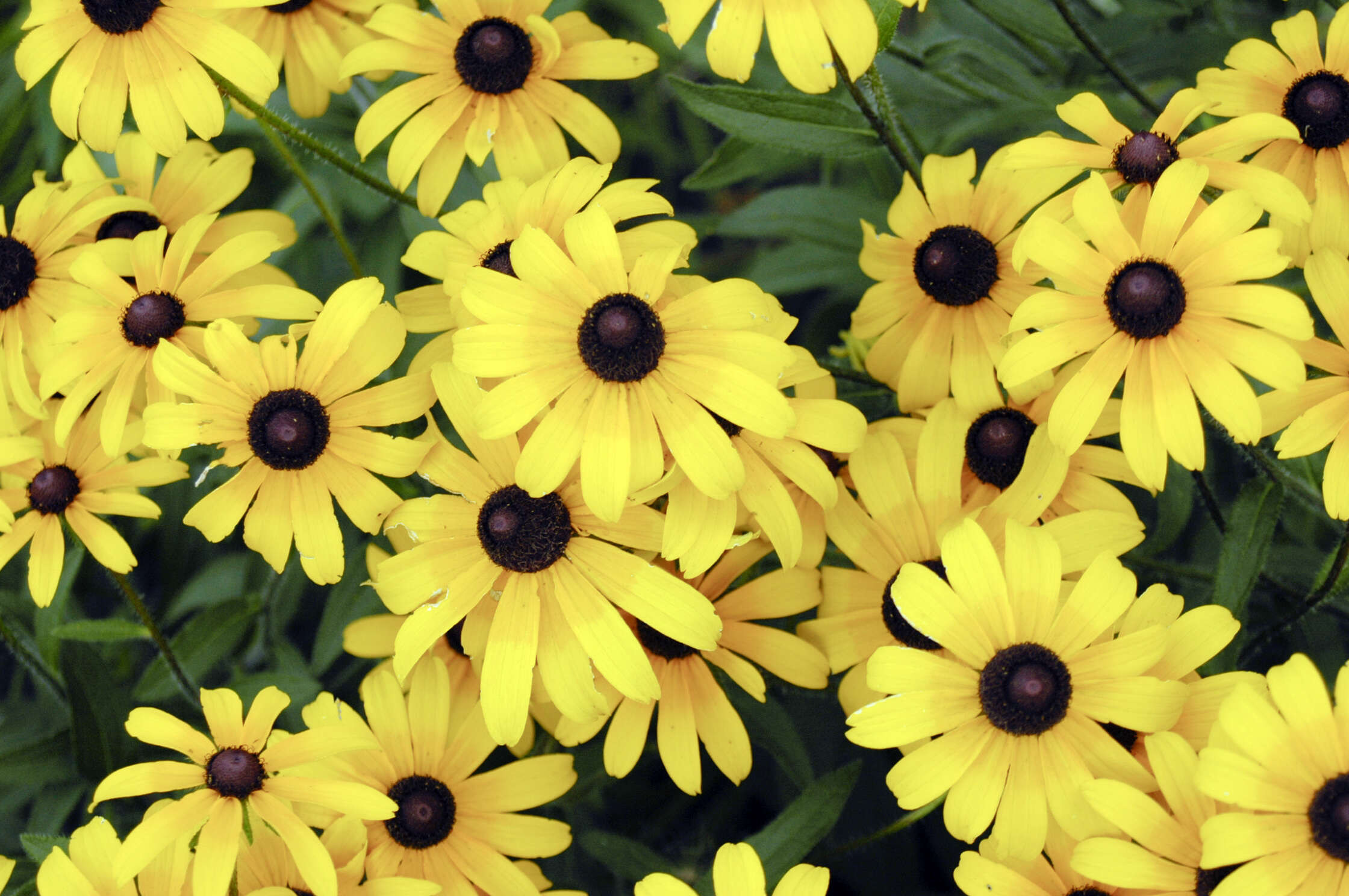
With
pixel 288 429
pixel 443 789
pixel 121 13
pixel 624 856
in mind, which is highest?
pixel 121 13

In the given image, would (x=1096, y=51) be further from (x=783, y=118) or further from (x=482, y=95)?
(x=482, y=95)

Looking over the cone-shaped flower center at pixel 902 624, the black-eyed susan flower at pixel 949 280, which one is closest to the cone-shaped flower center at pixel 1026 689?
the cone-shaped flower center at pixel 902 624

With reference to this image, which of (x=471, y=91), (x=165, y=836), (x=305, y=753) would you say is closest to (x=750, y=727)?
(x=305, y=753)

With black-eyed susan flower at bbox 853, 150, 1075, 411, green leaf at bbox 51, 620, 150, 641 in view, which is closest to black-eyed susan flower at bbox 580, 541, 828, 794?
black-eyed susan flower at bbox 853, 150, 1075, 411

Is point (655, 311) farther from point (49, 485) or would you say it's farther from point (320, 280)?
point (320, 280)

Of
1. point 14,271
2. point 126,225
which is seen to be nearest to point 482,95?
point 126,225

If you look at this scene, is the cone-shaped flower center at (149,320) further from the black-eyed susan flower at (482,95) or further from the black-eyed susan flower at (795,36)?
the black-eyed susan flower at (795,36)
